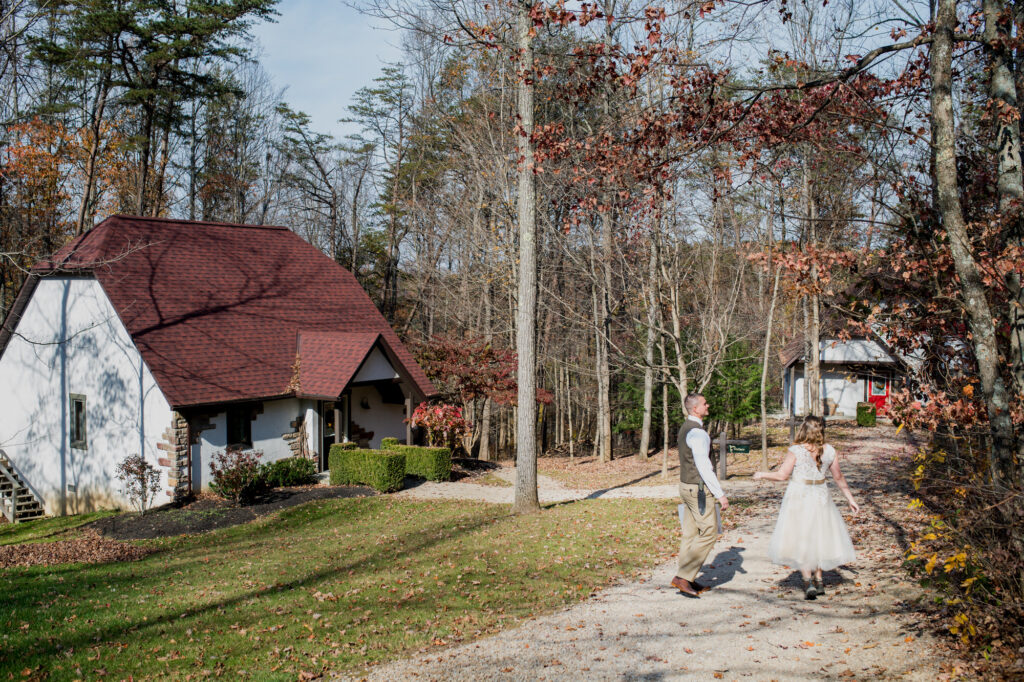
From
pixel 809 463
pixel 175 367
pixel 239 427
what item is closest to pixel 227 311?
pixel 175 367

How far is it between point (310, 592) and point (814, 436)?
21.0ft

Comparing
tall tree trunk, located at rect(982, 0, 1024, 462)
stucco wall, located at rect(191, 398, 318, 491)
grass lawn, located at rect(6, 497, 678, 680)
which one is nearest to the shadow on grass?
grass lawn, located at rect(6, 497, 678, 680)

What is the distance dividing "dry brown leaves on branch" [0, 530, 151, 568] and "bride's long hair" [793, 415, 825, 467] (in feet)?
36.5

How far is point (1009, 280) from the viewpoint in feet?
25.8

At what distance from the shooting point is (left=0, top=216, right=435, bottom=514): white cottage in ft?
61.3

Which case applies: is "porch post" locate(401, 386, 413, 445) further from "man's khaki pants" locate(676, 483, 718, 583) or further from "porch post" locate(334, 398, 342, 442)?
"man's khaki pants" locate(676, 483, 718, 583)

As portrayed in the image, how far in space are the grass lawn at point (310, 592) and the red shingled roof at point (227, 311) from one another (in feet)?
21.0

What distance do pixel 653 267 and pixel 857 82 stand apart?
37.0 feet

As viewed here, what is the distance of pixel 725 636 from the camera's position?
6910 millimetres

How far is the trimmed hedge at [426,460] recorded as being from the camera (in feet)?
67.5

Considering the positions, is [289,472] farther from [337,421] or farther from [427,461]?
[427,461]

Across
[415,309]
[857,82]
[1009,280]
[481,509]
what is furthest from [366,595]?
[415,309]

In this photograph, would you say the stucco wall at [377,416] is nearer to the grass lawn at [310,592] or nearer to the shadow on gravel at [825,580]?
the grass lawn at [310,592]

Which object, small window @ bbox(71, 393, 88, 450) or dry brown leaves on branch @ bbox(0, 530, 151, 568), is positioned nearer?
dry brown leaves on branch @ bbox(0, 530, 151, 568)
